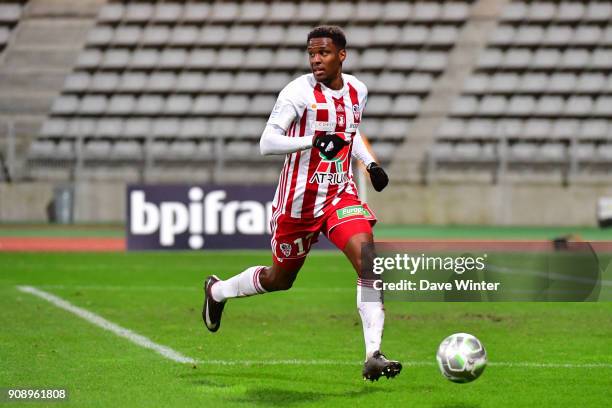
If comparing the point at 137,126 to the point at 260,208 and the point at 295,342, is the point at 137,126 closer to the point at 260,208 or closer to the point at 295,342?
the point at 260,208

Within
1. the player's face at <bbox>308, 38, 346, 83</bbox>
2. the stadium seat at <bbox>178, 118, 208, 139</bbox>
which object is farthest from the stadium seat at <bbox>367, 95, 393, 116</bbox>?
the player's face at <bbox>308, 38, 346, 83</bbox>

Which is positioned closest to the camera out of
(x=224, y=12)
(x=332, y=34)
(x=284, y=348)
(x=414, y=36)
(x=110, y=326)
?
(x=332, y=34)

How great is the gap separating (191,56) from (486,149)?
8453 millimetres

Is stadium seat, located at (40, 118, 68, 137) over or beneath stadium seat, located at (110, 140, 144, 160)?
over

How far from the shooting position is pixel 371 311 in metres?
6.48

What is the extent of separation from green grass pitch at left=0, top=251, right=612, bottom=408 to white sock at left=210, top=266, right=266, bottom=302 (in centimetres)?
46

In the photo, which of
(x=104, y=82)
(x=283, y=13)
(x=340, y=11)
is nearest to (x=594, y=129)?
(x=340, y=11)

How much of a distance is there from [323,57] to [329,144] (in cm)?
57

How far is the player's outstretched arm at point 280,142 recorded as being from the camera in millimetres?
6535

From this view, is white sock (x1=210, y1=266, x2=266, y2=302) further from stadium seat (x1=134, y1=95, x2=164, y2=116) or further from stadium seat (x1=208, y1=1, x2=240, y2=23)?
stadium seat (x1=208, y1=1, x2=240, y2=23)

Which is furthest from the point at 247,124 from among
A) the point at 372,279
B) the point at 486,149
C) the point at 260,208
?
the point at 372,279

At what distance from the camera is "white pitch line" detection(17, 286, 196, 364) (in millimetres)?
7910

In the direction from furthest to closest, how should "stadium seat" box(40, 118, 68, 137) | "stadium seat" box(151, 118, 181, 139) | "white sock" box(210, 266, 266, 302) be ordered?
"stadium seat" box(40, 118, 68, 137)
"stadium seat" box(151, 118, 181, 139)
"white sock" box(210, 266, 266, 302)

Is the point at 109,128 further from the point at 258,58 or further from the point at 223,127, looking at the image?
the point at 258,58
